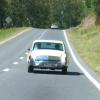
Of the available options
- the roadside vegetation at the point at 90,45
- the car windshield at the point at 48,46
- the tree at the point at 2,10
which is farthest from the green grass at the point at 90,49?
the tree at the point at 2,10

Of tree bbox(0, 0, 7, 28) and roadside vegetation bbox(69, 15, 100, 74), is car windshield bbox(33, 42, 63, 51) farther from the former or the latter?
tree bbox(0, 0, 7, 28)

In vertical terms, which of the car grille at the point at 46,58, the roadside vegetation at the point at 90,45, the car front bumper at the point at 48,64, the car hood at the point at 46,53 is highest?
the car hood at the point at 46,53

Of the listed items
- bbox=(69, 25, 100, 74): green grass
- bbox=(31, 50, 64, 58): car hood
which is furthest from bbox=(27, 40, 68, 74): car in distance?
bbox=(69, 25, 100, 74): green grass

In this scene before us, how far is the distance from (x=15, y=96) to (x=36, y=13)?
180 meters

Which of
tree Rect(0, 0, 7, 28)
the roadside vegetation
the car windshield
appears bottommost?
tree Rect(0, 0, 7, 28)

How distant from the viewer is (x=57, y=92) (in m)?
15.9

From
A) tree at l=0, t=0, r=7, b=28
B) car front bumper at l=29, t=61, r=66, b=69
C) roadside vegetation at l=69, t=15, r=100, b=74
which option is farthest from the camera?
tree at l=0, t=0, r=7, b=28

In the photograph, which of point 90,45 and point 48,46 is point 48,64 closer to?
point 48,46

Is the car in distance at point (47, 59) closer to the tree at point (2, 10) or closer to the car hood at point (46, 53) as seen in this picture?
the car hood at point (46, 53)

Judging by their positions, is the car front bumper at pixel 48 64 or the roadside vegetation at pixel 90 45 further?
the roadside vegetation at pixel 90 45

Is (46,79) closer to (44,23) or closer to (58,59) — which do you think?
(58,59)

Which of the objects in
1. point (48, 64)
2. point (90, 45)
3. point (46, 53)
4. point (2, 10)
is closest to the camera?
point (48, 64)

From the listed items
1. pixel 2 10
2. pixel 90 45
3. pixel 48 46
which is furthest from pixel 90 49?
pixel 2 10

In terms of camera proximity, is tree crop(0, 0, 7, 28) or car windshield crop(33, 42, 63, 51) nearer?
car windshield crop(33, 42, 63, 51)
